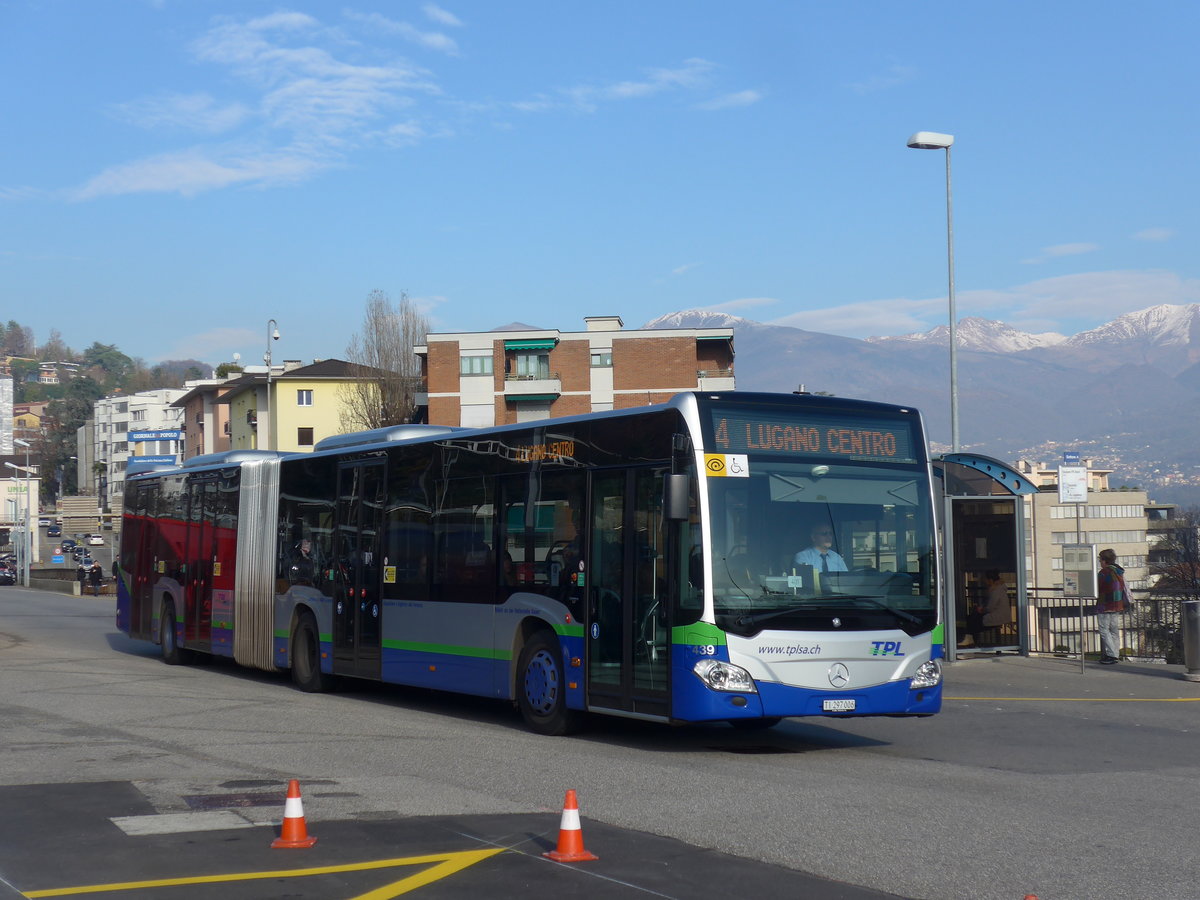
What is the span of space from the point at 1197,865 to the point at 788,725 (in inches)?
281

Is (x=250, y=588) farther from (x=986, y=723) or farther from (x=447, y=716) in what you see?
(x=986, y=723)

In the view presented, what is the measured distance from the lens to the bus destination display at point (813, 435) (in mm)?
11578

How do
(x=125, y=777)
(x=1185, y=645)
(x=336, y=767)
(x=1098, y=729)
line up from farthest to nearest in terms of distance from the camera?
(x=1185, y=645)
(x=1098, y=729)
(x=336, y=767)
(x=125, y=777)

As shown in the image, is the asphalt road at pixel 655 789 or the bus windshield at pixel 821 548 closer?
the asphalt road at pixel 655 789

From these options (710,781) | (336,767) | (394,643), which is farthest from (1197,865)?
(394,643)

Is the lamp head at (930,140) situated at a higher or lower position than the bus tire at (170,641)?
higher

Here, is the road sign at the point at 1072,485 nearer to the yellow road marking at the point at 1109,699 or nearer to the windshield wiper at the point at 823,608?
the yellow road marking at the point at 1109,699

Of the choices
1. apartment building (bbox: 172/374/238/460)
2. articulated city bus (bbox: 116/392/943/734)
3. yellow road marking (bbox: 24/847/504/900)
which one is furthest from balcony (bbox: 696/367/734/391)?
yellow road marking (bbox: 24/847/504/900)

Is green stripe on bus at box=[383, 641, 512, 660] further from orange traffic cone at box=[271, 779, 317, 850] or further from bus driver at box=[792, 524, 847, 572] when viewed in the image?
orange traffic cone at box=[271, 779, 317, 850]

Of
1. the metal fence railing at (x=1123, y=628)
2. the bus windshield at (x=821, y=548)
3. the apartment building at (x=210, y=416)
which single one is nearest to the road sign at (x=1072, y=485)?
the metal fence railing at (x=1123, y=628)

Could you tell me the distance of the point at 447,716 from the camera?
49.5 feet

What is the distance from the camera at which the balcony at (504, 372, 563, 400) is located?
81812mm

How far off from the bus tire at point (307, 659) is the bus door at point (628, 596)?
253 inches

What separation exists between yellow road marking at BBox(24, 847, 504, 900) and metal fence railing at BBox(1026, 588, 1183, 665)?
53.3ft
